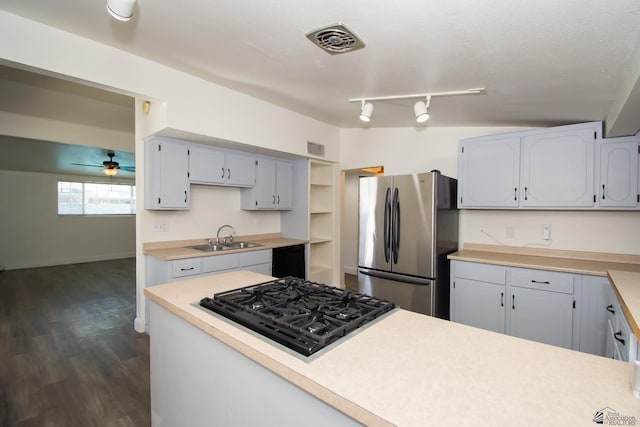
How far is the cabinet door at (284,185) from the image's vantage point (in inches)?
165

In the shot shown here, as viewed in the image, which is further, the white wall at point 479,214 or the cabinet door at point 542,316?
the white wall at point 479,214

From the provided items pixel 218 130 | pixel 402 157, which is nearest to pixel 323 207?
pixel 402 157

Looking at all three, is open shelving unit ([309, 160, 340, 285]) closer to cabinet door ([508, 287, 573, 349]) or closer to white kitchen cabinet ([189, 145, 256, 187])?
white kitchen cabinet ([189, 145, 256, 187])

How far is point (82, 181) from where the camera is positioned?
7422 millimetres

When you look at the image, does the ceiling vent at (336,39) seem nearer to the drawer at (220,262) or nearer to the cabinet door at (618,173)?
the drawer at (220,262)

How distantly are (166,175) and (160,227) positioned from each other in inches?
24.9

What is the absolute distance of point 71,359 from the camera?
2715 mm

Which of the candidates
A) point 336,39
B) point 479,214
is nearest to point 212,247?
point 336,39

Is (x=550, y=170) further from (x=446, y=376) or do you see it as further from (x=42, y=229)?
(x=42, y=229)

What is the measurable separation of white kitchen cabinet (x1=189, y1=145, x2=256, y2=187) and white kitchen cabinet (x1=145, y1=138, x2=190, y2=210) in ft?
0.33

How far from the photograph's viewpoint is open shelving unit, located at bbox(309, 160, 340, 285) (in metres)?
4.72

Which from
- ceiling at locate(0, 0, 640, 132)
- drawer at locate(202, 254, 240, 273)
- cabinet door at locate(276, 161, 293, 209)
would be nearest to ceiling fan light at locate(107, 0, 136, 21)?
ceiling at locate(0, 0, 640, 132)

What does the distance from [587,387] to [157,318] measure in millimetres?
1894

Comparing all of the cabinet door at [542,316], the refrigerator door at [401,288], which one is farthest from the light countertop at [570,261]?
the refrigerator door at [401,288]
